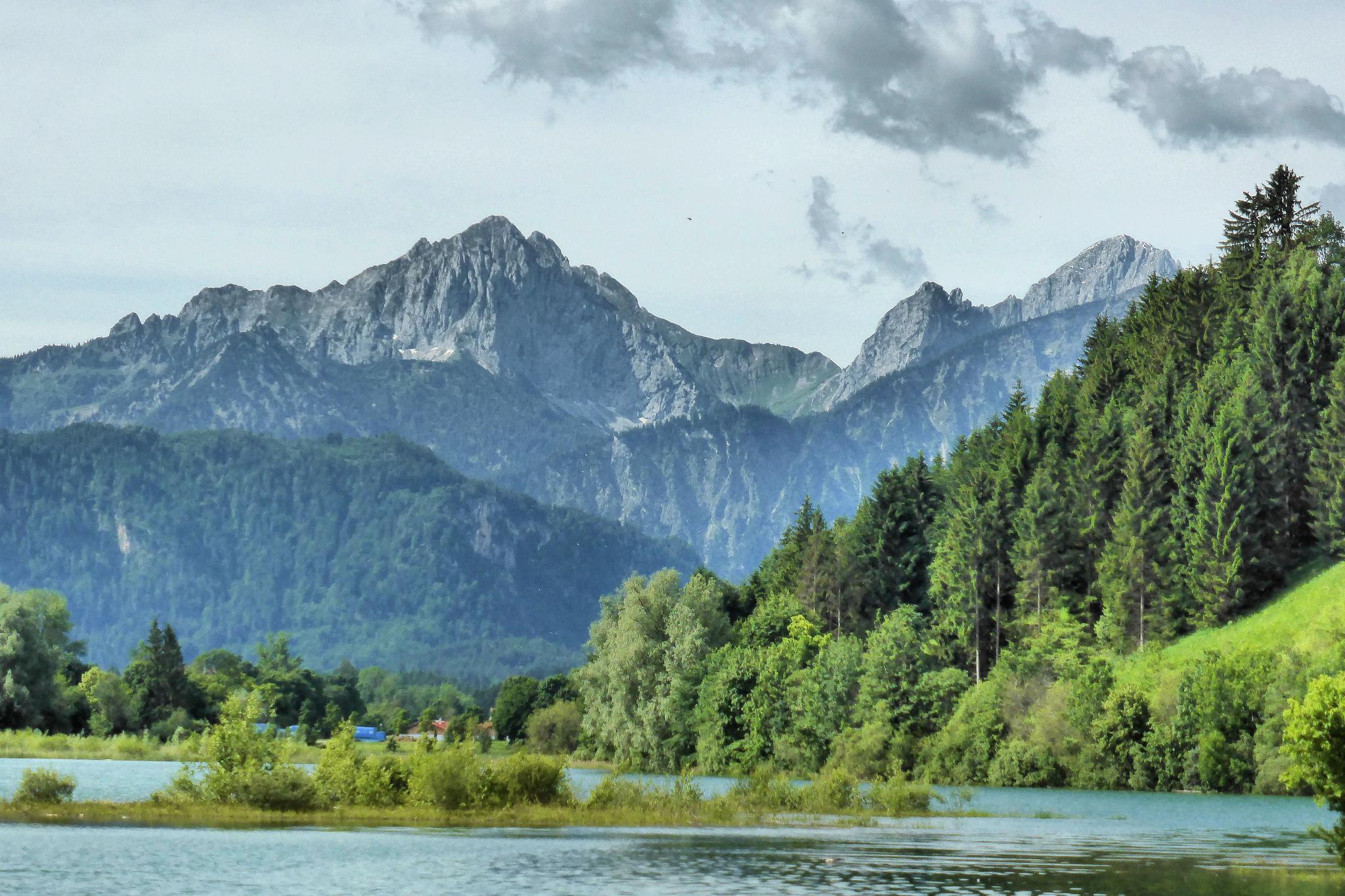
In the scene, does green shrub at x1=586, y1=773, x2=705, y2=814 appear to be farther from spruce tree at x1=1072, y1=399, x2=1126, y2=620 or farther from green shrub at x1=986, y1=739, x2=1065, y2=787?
spruce tree at x1=1072, y1=399, x2=1126, y2=620

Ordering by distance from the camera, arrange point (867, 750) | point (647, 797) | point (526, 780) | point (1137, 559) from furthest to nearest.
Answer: point (1137, 559)
point (867, 750)
point (647, 797)
point (526, 780)

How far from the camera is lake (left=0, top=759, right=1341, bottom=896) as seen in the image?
4816 cm

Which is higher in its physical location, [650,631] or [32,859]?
[650,631]

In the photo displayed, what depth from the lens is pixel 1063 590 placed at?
145250 mm

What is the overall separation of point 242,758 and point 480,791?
10663mm

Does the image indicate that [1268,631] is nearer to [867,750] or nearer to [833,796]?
Answer: [867,750]

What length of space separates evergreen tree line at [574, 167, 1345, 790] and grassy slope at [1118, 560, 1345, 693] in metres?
1.93

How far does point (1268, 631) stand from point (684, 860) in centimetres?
7852

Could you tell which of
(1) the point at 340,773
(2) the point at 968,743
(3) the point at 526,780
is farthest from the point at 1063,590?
(1) the point at 340,773

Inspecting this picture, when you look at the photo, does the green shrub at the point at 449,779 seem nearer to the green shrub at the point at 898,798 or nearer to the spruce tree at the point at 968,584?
the green shrub at the point at 898,798

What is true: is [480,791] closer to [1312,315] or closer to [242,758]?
[242,758]

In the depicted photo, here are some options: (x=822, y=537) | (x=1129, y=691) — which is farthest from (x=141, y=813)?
(x=822, y=537)

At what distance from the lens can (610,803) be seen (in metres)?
77.9

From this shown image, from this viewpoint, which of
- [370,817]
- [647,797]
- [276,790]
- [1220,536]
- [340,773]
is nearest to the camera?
[276,790]
